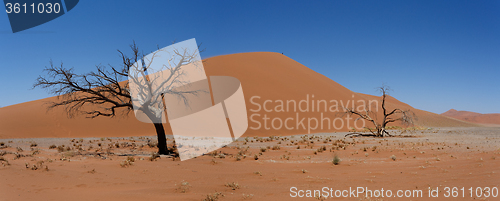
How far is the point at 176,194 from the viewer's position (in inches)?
233

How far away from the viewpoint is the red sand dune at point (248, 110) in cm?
3591

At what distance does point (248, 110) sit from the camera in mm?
37531

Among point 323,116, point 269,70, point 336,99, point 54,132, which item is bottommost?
point 54,132

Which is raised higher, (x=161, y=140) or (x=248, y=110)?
(x=248, y=110)

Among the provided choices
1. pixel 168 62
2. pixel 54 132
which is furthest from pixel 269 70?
pixel 168 62

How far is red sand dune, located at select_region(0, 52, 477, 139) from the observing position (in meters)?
35.9

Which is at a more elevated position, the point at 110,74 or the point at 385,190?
the point at 110,74

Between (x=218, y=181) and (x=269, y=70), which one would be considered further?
(x=269, y=70)

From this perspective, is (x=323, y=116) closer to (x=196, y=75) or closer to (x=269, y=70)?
(x=269, y=70)

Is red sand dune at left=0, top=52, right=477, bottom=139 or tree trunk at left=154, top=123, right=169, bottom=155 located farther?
red sand dune at left=0, top=52, right=477, bottom=139

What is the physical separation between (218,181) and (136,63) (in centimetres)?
839

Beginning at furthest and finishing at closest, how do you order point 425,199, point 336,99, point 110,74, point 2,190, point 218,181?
point 336,99
point 110,74
point 218,181
point 2,190
point 425,199

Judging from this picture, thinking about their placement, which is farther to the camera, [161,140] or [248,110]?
[248,110]

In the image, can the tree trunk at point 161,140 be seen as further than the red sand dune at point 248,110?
No
